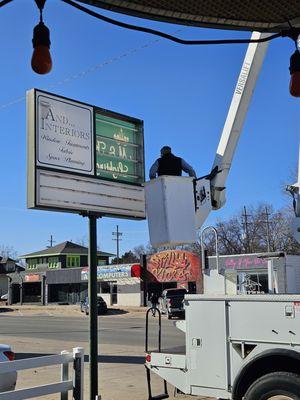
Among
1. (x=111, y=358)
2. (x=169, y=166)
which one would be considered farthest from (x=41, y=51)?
(x=111, y=358)

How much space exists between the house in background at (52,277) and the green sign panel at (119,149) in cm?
5921

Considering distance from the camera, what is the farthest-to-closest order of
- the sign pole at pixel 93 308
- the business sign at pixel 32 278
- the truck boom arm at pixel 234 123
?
the business sign at pixel 32 278, the sign pole at pixel 93 308, the truck boom arm at pixel 234 123

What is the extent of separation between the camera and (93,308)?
27.5 feet

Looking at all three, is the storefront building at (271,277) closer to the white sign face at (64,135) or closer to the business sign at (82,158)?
the business sign at (82,158)

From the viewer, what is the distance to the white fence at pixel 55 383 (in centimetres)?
631

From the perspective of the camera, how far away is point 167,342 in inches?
791

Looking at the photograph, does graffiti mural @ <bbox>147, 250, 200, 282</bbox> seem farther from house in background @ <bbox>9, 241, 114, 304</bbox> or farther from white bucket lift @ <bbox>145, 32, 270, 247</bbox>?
white bucket lift @ <bbox>145, 32, 270, 247</bbox>

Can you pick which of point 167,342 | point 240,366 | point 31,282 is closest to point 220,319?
point 240,366

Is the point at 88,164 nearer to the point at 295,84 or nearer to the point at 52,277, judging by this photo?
the point at 295,84

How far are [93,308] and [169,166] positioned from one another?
2.61m

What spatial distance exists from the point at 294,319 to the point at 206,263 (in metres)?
1.51

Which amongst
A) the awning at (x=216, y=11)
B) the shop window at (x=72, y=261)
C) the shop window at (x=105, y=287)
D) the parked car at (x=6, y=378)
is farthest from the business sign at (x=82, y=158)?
the shop window at (x=72, y=261)

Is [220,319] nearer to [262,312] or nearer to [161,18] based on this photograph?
[262,312]

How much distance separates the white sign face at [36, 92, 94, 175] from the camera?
26.4 ft
